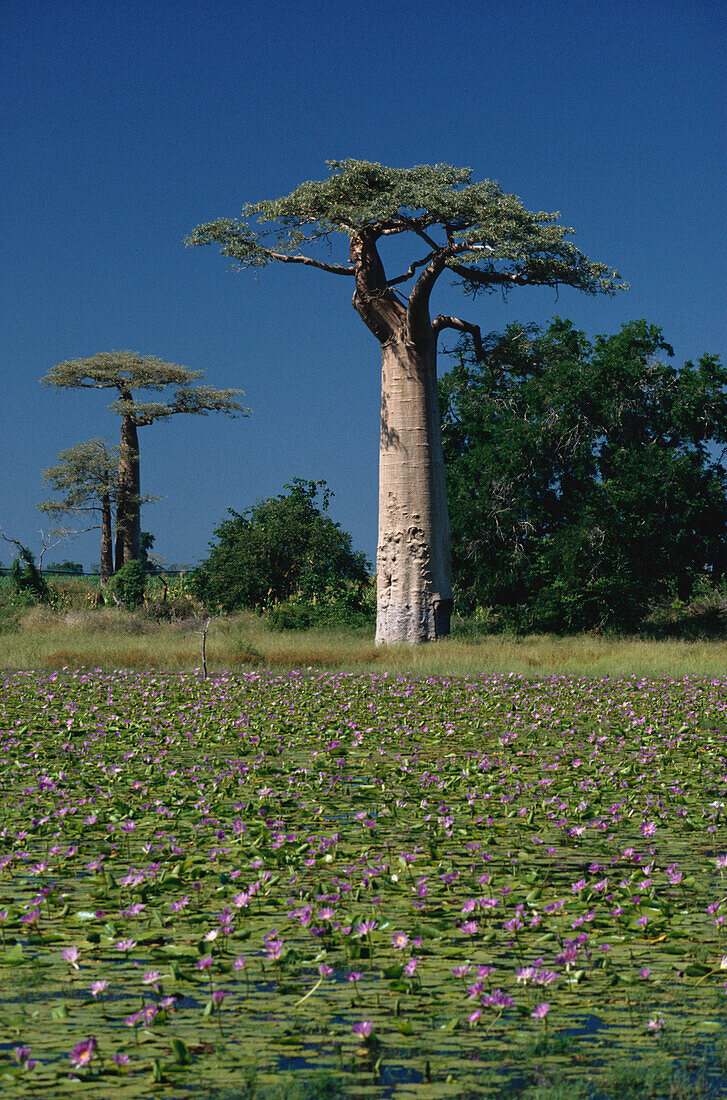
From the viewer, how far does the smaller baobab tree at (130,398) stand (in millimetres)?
40781

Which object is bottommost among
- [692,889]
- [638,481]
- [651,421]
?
[692,889]

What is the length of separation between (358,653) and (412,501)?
379 centimetres

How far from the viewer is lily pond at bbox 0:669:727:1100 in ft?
9.59

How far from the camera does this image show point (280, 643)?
2130 cm

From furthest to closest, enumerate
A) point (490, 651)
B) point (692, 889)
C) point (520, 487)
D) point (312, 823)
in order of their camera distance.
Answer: point (520, 487), point (490, 651), point (312, 823), point (692, 889)

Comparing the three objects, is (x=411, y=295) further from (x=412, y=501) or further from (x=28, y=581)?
(x=28, y=581)

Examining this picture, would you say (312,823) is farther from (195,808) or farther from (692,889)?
(692,889)

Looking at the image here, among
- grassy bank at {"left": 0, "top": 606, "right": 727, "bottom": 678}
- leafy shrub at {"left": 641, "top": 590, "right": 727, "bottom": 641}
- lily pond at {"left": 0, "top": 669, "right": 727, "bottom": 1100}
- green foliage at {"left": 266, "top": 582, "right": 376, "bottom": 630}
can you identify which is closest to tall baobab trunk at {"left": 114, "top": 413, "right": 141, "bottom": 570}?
green foliage at {"left": 266, "top": 582, "right": 376, "bottom": 630}

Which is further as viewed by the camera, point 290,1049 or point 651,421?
point 651,421

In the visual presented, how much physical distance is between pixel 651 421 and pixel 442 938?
75.0 ft

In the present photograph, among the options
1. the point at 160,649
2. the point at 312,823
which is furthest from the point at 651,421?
the point at 312,823

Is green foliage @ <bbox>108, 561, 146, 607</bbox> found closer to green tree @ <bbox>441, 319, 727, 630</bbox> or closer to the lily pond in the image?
green tree @ <bbox>441, 319, 727, 630</bbox>

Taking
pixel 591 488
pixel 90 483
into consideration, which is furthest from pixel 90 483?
pixel 591 488

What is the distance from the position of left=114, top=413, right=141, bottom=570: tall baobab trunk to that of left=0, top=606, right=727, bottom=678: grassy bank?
1599cm
